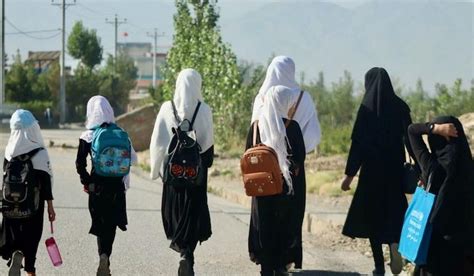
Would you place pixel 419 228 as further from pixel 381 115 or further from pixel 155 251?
pixel 155 251

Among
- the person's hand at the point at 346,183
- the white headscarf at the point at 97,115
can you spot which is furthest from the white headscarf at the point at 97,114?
the person's hand at the point at 346,183

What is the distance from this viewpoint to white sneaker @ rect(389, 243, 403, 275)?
8062mm

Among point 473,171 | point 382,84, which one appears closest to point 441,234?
point 473,171

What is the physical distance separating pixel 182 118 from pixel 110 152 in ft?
2.37

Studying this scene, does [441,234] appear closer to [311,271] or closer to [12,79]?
[311,271]

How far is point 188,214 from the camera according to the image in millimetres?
7953

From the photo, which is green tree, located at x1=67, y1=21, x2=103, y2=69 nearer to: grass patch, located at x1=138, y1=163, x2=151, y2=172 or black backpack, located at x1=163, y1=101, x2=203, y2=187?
grass patch, located at x1=138, y1=163, x2=151, y2=172

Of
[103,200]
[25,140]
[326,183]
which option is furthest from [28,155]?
[326,183]

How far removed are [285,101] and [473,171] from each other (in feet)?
6.47

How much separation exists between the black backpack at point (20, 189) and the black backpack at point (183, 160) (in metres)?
1.14

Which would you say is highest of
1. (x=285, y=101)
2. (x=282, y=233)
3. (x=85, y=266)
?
(x=285, y=101)

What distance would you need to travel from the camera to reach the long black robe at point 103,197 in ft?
25.5

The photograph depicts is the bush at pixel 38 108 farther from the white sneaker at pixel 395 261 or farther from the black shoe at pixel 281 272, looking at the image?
the black shoe at pixel 281 272

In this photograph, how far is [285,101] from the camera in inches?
298
